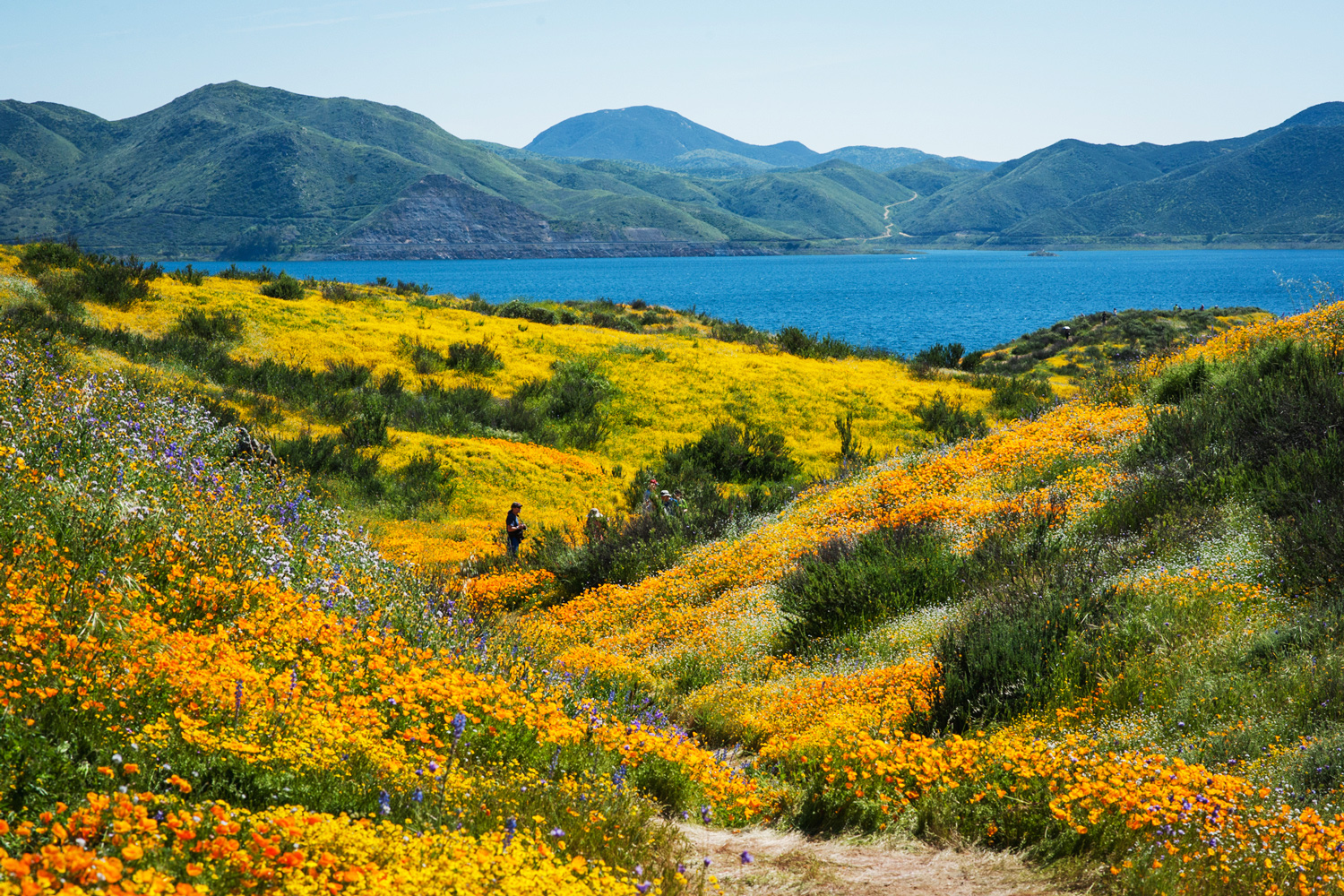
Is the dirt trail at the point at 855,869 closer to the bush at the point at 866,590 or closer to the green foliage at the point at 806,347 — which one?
the bush at the point at 866,590

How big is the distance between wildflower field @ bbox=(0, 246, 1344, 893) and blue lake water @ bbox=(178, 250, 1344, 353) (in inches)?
1276

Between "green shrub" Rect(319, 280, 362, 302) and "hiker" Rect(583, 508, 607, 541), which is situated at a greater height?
"green shrub" Rect(319, 280, 362, 302)

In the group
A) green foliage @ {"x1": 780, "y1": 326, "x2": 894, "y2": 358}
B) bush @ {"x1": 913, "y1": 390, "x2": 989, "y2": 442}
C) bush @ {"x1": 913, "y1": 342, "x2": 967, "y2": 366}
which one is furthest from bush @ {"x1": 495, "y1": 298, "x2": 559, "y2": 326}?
bush @ {"x1": 913, "y1": 390, "x2": 989, "y2": 442}

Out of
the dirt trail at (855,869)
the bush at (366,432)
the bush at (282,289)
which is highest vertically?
the bush at (282,289)

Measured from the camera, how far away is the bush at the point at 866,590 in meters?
8.71

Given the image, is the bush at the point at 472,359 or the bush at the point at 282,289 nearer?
the bush at the point at 472,359

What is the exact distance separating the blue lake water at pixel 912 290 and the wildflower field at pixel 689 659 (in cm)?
3242

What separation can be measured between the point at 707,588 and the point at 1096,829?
7.04 meters

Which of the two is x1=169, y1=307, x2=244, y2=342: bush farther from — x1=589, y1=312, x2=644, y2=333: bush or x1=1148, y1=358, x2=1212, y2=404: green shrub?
x1=1148, y1=358, x2=1212, y2=404: green shrub

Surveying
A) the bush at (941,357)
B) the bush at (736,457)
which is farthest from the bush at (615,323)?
the bush at (736,457)

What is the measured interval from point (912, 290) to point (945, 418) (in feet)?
312

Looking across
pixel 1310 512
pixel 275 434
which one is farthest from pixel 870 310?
pixel 1310 512

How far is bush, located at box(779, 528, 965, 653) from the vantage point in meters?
8.71

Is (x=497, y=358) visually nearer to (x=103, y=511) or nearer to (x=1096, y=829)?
(x=103, y=511)
